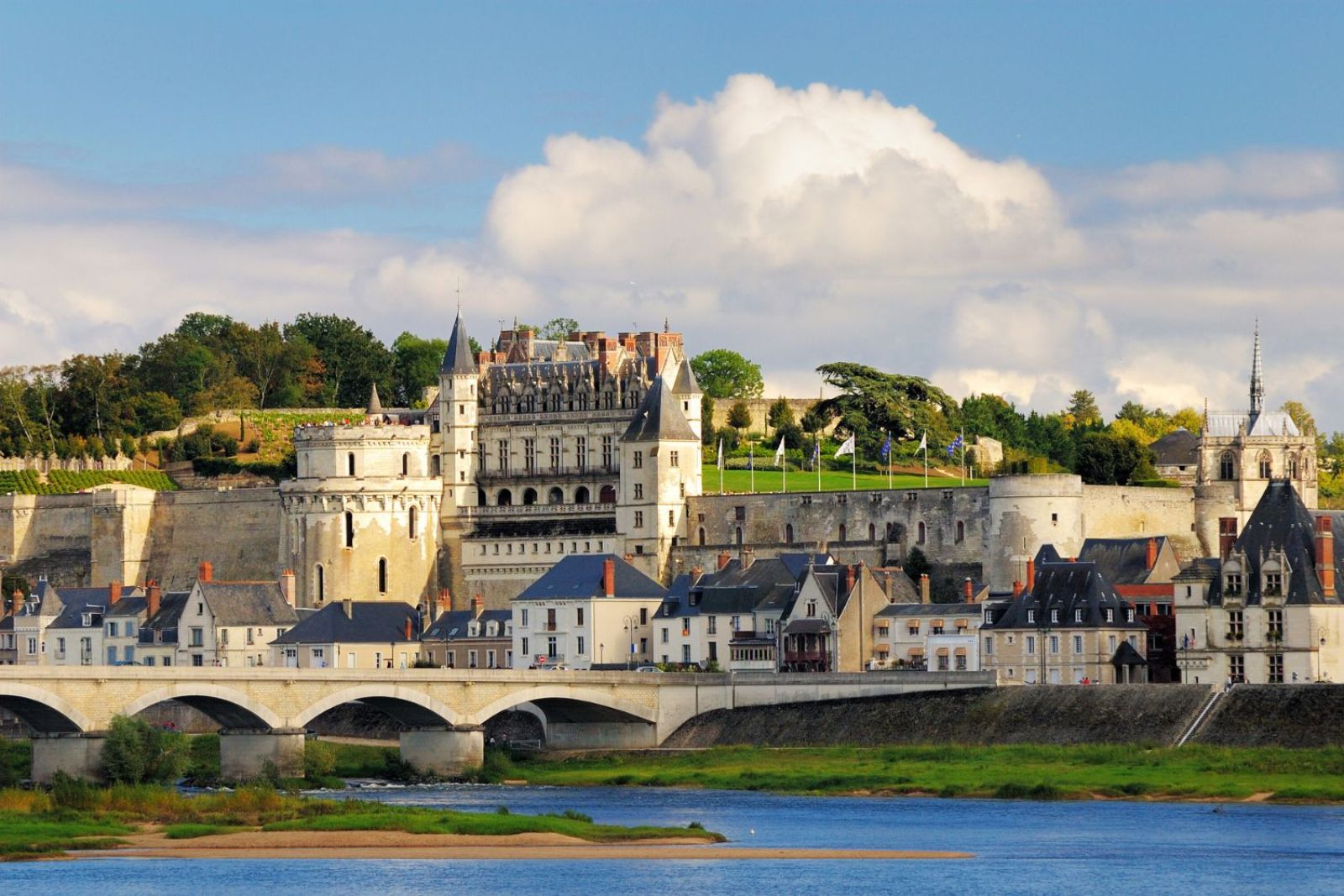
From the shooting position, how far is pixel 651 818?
69.2 metres

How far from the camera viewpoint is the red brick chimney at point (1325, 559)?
263 feet

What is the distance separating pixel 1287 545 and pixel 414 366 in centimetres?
7396

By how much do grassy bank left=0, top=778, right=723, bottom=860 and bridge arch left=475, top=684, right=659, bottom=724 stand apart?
41.3 feet

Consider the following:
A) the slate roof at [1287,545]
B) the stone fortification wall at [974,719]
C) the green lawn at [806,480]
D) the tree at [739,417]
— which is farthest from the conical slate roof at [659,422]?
the slate roof at [1287,545]

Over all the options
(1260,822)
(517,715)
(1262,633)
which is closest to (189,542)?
(517,715)

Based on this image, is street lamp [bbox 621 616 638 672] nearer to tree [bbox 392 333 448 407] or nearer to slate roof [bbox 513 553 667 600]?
slate roof [bbox 513 553 667 600]

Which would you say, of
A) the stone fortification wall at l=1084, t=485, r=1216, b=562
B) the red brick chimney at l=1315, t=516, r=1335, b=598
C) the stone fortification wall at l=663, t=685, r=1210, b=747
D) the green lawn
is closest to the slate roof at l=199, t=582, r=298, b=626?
the stone fortification wall at l=663, t=685, r=1210, b=747

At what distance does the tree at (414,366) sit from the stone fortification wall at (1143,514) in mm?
47844

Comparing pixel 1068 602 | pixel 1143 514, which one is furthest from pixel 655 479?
pixel 1068 602

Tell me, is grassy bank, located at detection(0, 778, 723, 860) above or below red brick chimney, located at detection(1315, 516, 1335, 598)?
below

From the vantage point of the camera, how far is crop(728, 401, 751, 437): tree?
138 metres

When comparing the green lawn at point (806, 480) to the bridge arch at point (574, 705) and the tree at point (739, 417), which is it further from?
the bridge arch at point (574, 705)

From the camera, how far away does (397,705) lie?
267 feet

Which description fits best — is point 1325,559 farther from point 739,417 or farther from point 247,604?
point 739,417
